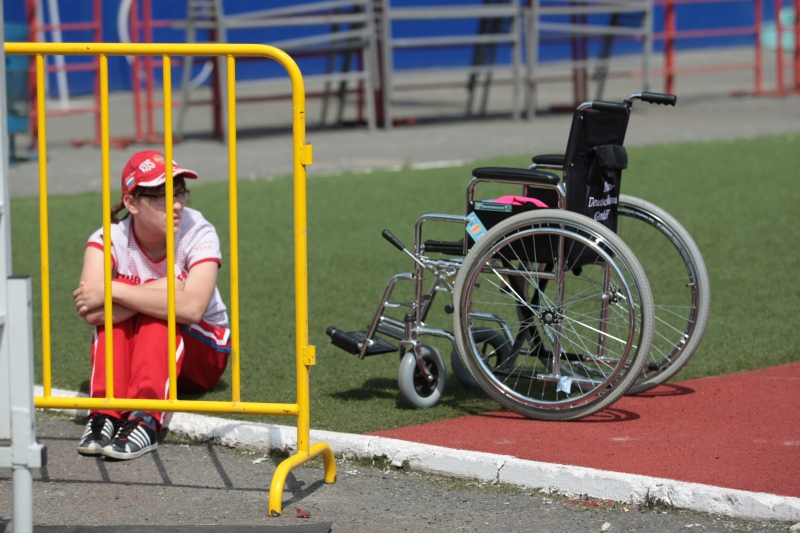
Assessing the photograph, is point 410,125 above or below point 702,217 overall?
above

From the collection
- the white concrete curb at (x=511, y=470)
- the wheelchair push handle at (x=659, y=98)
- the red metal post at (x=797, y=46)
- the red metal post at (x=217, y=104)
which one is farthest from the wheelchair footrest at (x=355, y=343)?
the red metal post at (x=797, y=46)

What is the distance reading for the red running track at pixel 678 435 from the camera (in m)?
3.90

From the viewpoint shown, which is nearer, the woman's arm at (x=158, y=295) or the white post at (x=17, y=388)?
the white post at (x=17, y=388)

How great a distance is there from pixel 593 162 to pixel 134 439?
2182mm

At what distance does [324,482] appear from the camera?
13.3 feet

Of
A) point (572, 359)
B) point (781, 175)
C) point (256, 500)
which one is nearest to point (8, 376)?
point (256, 500)

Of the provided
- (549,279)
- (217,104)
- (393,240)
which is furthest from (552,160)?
(217,104)

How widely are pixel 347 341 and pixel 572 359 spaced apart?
100cm

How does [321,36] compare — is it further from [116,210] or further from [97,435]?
[97,435]

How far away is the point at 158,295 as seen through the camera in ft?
14.3

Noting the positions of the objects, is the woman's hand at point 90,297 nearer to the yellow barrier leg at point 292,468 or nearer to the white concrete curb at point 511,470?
the white concrete curb at point 511,470

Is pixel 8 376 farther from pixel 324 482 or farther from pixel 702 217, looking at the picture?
pixel 702 217

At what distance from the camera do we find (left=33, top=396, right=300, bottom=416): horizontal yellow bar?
388 cm

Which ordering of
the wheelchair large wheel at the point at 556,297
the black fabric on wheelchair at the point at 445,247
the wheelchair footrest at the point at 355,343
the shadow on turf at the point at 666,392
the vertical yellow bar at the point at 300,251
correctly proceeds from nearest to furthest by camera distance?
the vertical yellow bar at the point at 300,251
the wheelchair large wheel at the point at 556,297
the black fabric on wheelchair at the point at 445,247
the wheelchair footrest at the point at 355,343
the shadow on turf at the point at 666,392
